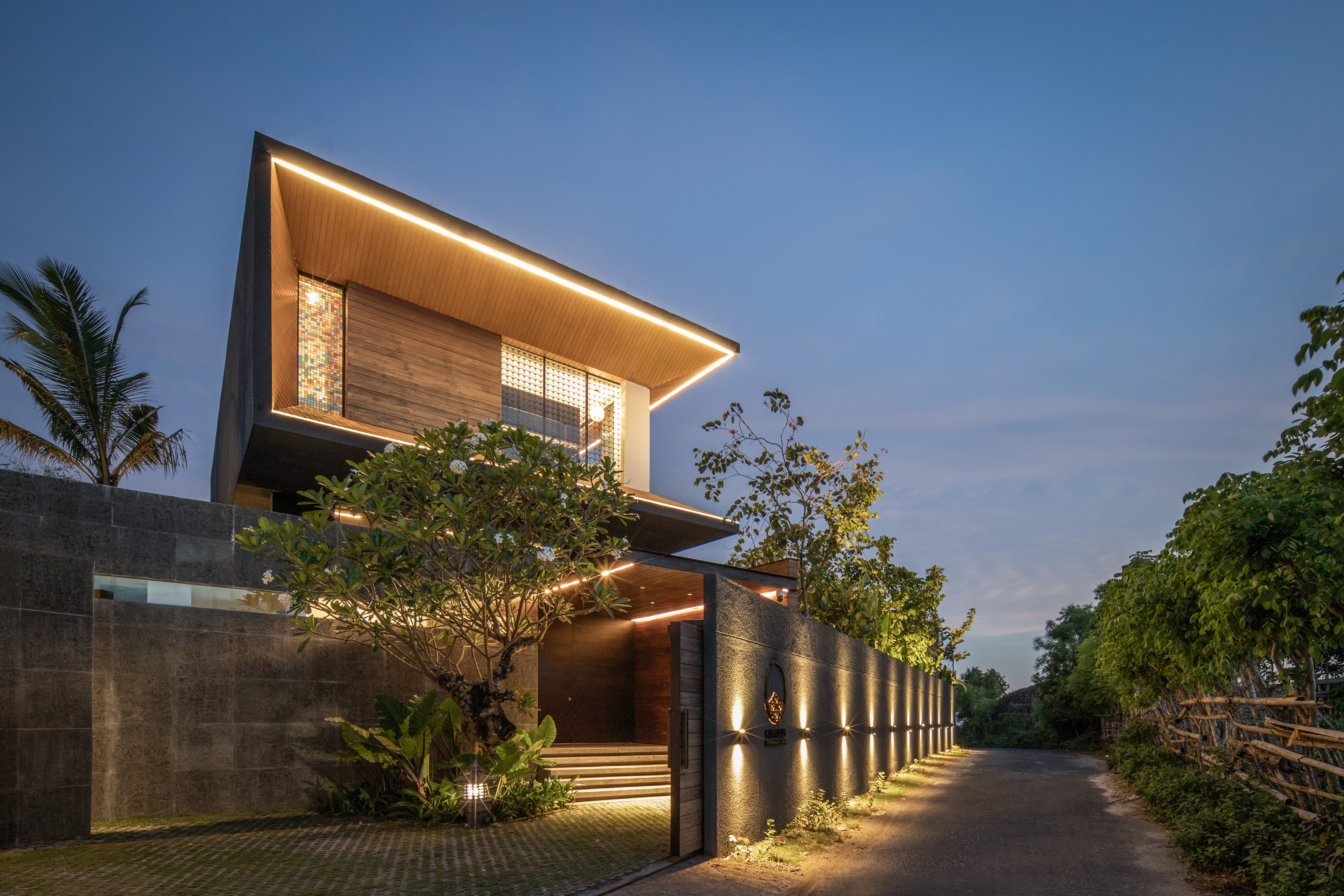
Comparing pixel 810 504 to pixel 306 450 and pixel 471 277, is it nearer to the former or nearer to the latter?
pixel 471 277

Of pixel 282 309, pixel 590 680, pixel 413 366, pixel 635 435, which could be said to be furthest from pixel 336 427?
pixel 635 435

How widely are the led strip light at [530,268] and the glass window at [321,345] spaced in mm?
2186

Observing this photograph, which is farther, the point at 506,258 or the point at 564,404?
the point at 564,404

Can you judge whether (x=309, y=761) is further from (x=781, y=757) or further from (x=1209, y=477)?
(x=1209, y=477)

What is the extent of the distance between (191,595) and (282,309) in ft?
19.0

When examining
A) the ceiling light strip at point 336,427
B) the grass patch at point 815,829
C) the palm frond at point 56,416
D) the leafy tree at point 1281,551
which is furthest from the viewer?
the palm frond at point 56,416

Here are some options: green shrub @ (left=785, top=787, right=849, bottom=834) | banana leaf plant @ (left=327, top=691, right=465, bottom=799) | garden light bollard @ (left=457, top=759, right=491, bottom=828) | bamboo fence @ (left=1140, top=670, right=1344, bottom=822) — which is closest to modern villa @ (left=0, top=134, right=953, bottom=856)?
green shrub @ (left=785, top=787, right=849, bottom=834)

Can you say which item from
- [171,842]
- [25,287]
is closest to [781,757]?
[171,842]

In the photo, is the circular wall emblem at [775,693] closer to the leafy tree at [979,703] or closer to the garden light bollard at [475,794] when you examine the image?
the garden light bollard at [475,794]

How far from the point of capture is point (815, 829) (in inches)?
400

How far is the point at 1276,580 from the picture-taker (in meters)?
6.69

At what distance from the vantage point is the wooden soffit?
14.2 meters

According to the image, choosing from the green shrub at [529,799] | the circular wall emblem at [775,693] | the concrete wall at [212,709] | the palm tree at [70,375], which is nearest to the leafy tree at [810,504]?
the circular wall emblem at [775,693]

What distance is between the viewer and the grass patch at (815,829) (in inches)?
326
